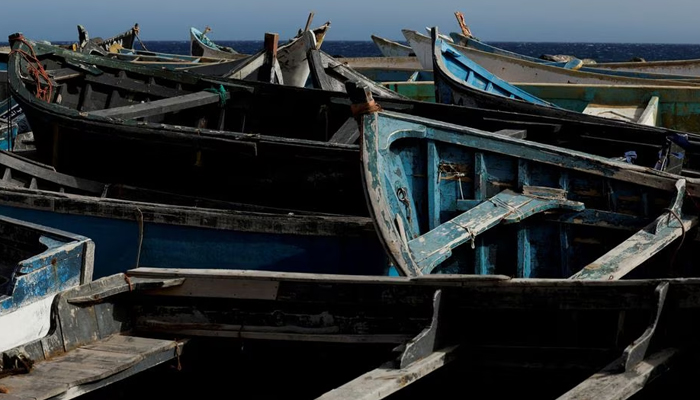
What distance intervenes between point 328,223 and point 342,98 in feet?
9.49

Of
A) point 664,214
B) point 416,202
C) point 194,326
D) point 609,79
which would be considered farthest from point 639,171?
point 609,79

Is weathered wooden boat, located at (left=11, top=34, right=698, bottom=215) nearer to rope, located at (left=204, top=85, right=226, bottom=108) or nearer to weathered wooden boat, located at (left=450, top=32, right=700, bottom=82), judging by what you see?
rope, located at (left=204, top=85, right=226, bottom=108)

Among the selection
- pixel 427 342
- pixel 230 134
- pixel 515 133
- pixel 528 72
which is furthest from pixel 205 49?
pixel 427 342

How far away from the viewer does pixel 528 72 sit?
16078mm

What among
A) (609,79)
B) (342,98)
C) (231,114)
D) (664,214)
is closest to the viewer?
(664,214)

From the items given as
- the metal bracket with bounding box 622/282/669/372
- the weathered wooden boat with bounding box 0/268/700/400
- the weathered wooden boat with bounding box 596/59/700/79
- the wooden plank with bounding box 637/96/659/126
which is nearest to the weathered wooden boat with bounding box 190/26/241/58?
the weathered wooden boat with bounding box 596/59/700/79

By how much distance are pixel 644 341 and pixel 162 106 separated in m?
6.62

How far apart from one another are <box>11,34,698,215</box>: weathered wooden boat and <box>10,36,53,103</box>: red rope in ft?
0.26

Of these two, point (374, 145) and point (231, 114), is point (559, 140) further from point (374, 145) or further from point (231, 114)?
point (231, 114)

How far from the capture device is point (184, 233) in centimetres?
783

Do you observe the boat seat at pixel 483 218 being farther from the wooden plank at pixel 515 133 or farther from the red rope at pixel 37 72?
the red rope at pixel 37 72

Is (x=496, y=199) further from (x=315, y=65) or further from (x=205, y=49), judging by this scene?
(x=205, y=49)

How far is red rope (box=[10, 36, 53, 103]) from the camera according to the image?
10.8m

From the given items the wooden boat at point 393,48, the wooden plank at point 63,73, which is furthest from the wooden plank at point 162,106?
the wooden boat at point 393,48
